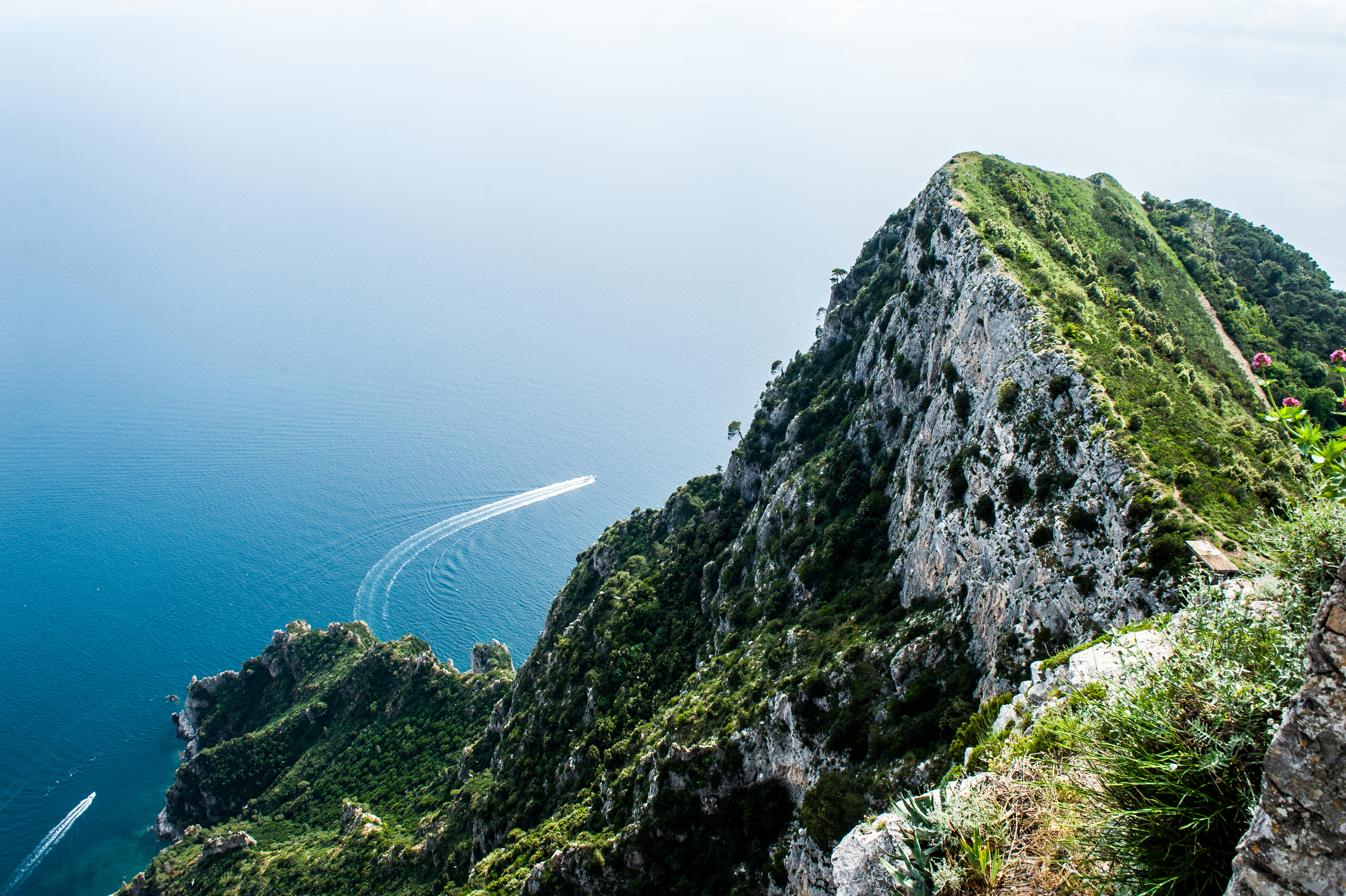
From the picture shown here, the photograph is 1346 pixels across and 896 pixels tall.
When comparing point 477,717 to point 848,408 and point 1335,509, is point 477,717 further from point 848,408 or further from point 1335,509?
point 1335,509

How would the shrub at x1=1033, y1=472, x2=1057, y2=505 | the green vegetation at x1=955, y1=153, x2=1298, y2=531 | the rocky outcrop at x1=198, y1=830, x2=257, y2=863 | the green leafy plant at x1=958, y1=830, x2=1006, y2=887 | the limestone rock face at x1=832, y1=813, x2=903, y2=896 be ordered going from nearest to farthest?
the green leafy plant at x1=958, y1=830, x2=1006, y2=887, the limestone rock face at x1=832, y1=813, x2=903, y2=896, the green vegetation at x1=955, y1=153, x2=1298, y2=531, the shrub at x1=1033, y1=472, x2=1057, y2=505, the rocky outcrop at x1=198, y1=830, x2=257, y2=863

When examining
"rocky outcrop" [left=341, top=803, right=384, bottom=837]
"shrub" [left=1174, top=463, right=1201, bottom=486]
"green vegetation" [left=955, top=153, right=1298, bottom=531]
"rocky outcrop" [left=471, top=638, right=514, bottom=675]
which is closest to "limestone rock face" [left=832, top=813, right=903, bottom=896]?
"green vegetation" [left=955, top=153, right=1298, bottom=531]

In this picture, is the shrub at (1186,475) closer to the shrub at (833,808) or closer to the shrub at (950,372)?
the shrub at (950,372)

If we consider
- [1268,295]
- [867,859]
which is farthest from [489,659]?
[1268,295]

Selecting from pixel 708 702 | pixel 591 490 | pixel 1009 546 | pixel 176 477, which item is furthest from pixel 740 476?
pixel 176 477

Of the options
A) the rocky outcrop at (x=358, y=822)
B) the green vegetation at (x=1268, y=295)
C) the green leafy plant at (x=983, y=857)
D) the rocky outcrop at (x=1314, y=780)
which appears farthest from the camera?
the rocky outcrop at (x=358, y=822)

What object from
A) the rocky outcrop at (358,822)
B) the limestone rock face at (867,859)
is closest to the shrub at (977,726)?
the limestone rock face at (867,859)

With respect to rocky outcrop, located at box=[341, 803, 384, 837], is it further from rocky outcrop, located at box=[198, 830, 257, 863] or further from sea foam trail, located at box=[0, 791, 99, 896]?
sea foam trail, located at box=[0, 791, 99, 896]
